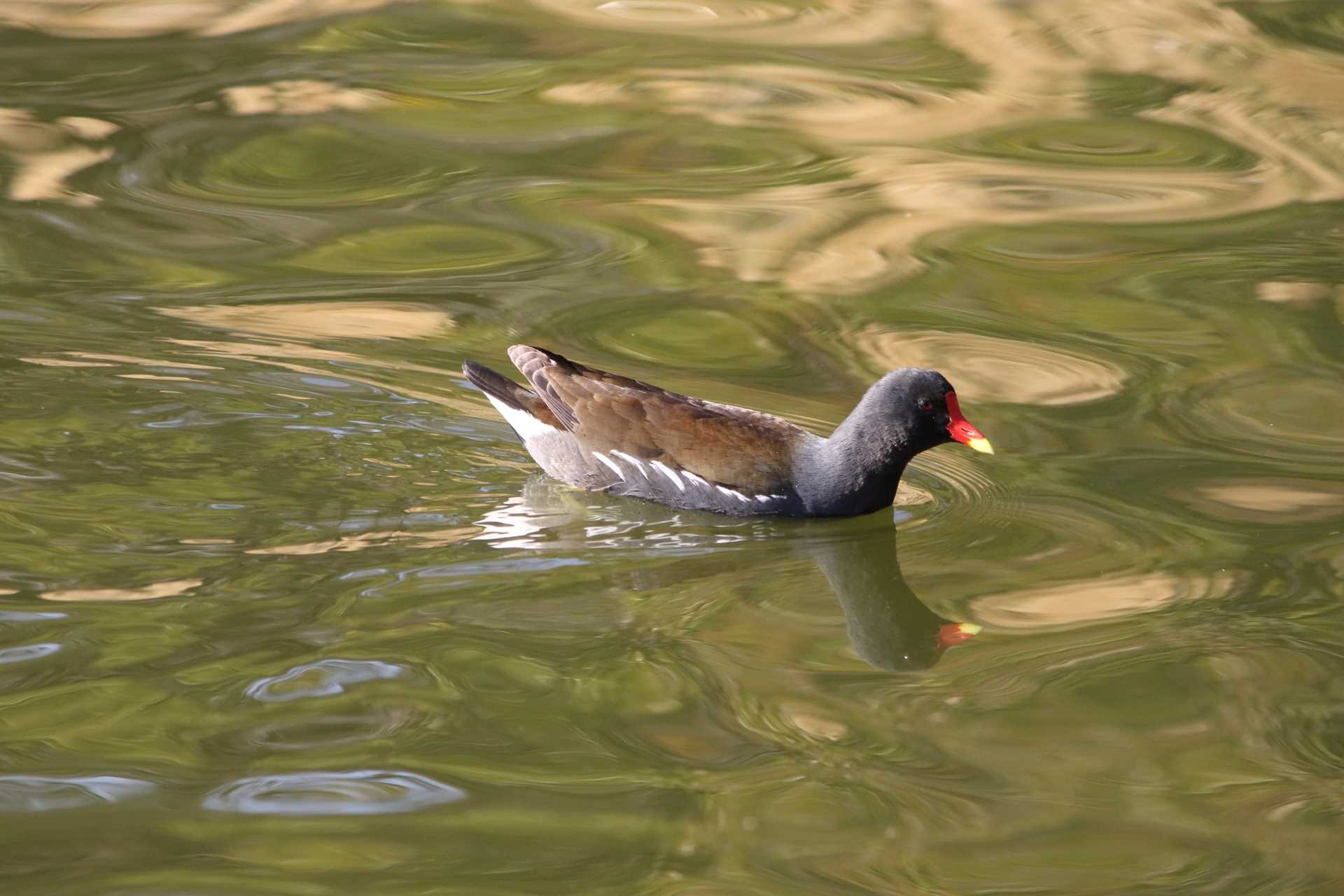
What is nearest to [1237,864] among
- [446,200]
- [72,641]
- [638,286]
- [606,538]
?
[606,538]

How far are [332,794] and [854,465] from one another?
2.71 meters

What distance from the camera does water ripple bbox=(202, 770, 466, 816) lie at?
4.54 metres

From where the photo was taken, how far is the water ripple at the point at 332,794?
4539 millimetres

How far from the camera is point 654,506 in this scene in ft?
22.5

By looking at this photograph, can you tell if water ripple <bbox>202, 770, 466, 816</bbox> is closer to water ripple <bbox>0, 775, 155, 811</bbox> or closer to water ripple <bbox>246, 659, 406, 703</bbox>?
water ripple <bbox>0, 775, 155, 811</bbox>

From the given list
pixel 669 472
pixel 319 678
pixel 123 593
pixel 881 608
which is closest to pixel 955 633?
pixel 881 608

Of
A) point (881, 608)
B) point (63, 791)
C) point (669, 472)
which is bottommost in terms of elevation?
point (881, 608)

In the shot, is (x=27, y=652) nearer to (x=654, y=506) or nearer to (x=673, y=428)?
(x=654, y=506)

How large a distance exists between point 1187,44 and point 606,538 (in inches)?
273

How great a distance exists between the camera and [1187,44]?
1169 centimetres

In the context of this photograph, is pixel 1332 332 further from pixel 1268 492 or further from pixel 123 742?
pixel 123 742

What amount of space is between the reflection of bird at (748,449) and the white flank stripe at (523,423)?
0.03 feet

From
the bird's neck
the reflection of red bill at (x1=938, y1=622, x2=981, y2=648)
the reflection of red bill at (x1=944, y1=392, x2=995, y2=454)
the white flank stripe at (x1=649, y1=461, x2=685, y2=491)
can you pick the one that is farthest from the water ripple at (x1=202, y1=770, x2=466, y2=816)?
the reflection of red bill at (x1=944, y1=392, x2=995, y2=454)

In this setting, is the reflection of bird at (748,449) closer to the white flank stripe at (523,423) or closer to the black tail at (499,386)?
the white flank stripe at (523,423)
